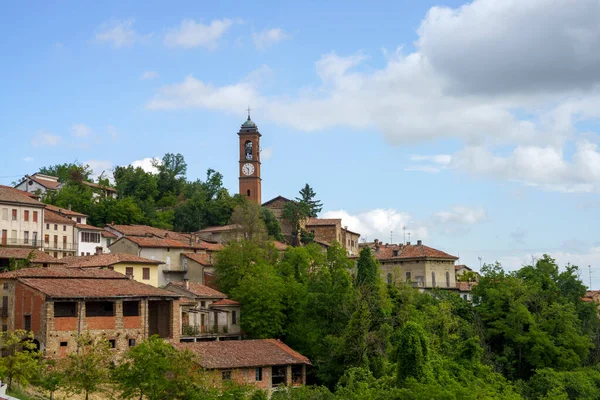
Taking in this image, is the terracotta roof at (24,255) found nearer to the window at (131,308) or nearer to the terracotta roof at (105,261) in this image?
the terracotta roof at (105,261)

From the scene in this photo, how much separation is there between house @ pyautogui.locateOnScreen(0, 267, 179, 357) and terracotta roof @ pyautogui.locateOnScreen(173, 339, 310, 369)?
282 centimetres

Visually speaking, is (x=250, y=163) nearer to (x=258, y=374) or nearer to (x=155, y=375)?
(x=258, y=374)

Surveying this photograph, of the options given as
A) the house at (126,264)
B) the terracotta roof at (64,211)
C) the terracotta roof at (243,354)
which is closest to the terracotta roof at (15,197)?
the terracotta roof at (64,211)

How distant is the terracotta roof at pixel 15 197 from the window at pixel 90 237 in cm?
744

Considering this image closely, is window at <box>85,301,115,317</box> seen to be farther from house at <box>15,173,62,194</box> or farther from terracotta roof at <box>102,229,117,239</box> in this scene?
house at <box>15,173,62,194</box>

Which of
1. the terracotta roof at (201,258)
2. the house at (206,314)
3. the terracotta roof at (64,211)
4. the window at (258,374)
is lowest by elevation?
the window at (258,374)

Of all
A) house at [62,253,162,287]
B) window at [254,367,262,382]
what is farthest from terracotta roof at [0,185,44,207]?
window at [254,367,262,382]

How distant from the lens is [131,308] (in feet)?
161

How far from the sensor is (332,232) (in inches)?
3627

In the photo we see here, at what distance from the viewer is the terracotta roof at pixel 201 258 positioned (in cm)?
6719

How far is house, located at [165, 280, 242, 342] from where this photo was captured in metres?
→ 56.0

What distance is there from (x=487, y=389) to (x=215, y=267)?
1052 inches

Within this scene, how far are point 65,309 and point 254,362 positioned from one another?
1229 cm

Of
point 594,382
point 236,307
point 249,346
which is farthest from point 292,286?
point 594,382
